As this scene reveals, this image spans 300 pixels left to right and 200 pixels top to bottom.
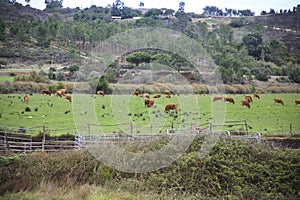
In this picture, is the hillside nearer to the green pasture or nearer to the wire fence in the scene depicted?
the green pasture

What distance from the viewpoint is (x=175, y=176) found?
13500 millimetres

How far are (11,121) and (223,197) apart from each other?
1975 centimetres

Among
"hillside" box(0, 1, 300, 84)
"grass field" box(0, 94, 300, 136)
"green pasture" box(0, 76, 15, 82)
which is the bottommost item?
A: "grass field" box(0, 94, 300, 136)

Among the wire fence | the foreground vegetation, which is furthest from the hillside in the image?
the foreground vegetation

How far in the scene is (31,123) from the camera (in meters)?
27.3

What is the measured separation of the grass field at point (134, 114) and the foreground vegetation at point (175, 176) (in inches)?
288

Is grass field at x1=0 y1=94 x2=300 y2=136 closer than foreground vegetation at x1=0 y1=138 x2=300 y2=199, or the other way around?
foreground vegetation at x1=0 y1=138 x2=300 y2=199

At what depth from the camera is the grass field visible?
2602 centimetres

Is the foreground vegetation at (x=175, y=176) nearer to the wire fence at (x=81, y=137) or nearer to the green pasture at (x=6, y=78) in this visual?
the wire fence at (x=81, y=137)

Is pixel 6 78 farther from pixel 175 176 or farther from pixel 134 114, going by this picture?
pixel 175 176

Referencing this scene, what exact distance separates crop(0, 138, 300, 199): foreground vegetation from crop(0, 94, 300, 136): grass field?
24.0 ft

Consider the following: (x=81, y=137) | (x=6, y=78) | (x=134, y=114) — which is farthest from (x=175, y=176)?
(x=6, y=78)

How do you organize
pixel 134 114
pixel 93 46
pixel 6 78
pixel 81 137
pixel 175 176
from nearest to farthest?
pixel 175 176 < pixel 81 137 < pixel 134 114 < pixel 6 78 < pixel 93 46

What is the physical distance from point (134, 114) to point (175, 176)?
1802 centimetres
